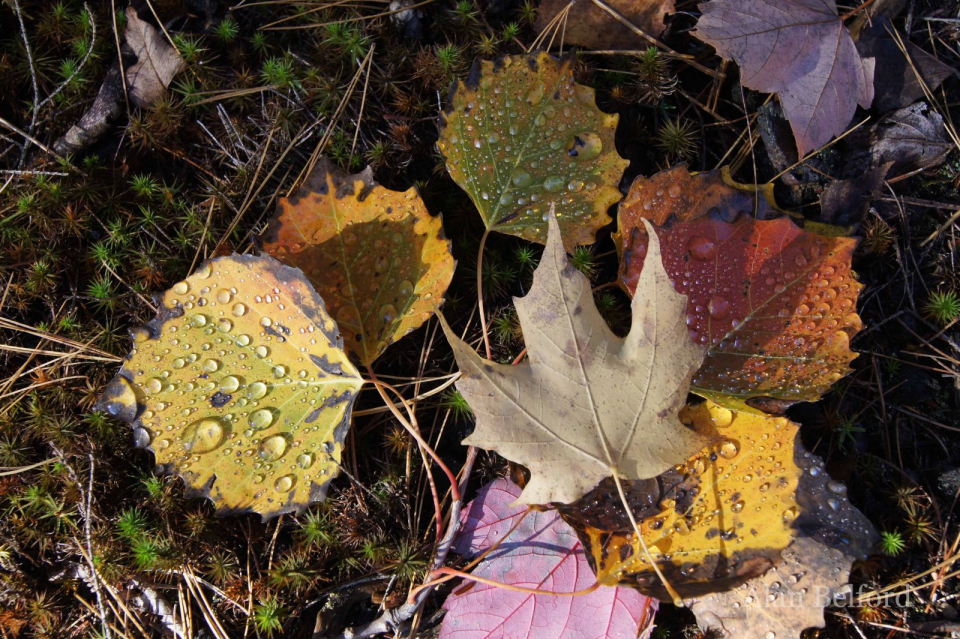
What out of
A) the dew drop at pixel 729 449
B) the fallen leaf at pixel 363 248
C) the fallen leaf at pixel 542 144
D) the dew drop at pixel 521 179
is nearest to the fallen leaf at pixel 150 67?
the fallen leaf at pixel 363 248

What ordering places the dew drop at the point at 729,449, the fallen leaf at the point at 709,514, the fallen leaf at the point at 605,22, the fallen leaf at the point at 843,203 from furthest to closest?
the fallen leaf at the point at 605,22 → the fallen leaf at the point at 843,203 → the dew drop at the point at 729,449 → the fallen leaf at the point at 709,514

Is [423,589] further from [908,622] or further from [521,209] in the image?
[908,622]

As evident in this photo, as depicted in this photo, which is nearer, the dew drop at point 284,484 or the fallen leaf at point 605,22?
the dew drop at point 284,484

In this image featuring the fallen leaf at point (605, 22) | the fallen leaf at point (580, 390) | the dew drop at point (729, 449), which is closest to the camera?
the fallen leaf at point (580, 390)

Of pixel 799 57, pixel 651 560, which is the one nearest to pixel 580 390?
pixel 651 560

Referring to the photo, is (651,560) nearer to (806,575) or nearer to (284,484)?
(806,575)

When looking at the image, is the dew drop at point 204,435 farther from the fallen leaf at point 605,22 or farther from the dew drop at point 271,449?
the fallen leaf at point 605,22

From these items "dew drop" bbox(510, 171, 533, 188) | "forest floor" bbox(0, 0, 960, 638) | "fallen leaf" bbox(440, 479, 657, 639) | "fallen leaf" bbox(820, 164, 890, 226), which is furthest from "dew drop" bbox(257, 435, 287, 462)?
"fallen leaf" bbox(820, 164, 890, 226)
